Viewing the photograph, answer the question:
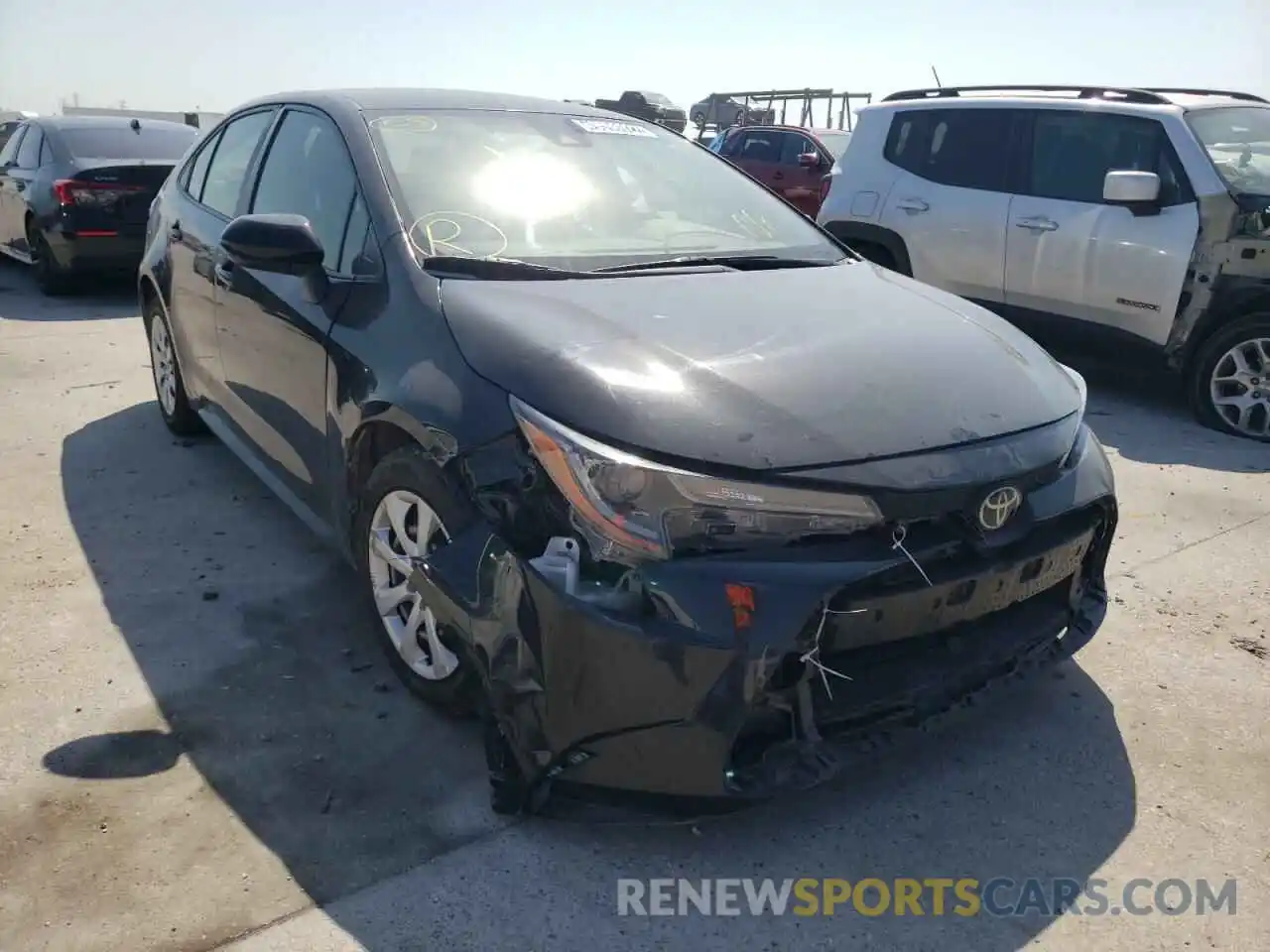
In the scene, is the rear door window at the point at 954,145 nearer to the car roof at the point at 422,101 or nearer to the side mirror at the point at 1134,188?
the side mirror at the point at 1134,188

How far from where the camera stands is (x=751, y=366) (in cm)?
250

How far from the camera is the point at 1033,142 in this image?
21.0ft

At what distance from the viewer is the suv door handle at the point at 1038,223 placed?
20.4ft

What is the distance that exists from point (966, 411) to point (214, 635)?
2.33 meters

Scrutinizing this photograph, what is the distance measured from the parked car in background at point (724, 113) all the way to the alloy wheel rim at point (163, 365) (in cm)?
2059

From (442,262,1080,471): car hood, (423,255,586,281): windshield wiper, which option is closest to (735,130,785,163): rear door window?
(442,262,1080,471): car hood

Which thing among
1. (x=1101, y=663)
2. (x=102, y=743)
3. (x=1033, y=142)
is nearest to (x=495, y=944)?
(x=102, y=743)

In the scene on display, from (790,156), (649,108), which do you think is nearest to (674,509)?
(790,156)

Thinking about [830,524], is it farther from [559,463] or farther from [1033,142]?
[1033,142]

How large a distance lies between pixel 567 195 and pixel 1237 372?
164 inches

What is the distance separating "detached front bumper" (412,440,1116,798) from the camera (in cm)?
210

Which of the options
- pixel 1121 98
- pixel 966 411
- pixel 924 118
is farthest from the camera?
pixel 924 118

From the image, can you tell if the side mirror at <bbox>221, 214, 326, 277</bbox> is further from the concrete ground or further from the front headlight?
the front headlight

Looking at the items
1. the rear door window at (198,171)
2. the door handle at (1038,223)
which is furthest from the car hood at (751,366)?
the door handle at (1038,223)
